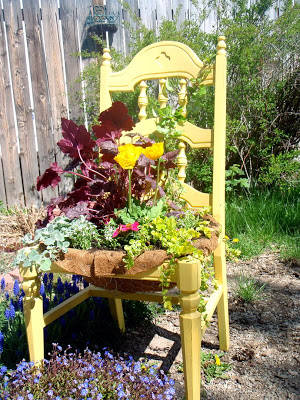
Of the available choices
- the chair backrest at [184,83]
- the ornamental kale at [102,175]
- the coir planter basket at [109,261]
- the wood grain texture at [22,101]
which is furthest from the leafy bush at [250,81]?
the coir planter basket at [109,261]

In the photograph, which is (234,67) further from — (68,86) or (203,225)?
(203,225)

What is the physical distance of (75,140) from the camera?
56.6 inches

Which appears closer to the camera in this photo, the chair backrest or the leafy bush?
the chair backrest

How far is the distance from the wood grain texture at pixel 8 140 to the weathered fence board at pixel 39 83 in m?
0.26

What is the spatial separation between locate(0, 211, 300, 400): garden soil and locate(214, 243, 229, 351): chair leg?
0.27 ft

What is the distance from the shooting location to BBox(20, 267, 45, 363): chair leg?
125cm

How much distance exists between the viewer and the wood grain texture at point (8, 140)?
152 inches

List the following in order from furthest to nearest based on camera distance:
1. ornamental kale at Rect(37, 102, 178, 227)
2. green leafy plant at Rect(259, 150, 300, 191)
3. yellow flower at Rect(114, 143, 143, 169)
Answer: green leafy plant at Rect(259, 150, 300, 191)
ornamental kale at Rect(37, 102, 178, 227)
yellow flower at Rect(114, 143, 143, 169)

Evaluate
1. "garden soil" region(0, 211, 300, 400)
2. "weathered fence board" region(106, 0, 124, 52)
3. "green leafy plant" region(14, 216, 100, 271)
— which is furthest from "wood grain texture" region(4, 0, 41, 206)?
"green leafy plant" region(14, 216, 100, 271)

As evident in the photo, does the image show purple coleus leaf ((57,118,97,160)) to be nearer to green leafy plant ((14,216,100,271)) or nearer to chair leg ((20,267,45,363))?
green leafy plant ((14,216,100,271))

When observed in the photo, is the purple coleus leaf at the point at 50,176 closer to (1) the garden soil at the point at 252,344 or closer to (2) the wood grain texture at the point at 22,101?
(1) the garden soil at the point at 252,344

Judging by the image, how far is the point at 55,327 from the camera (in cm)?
176

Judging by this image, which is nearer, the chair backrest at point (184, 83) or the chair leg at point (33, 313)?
the chair leg at point (33, 313)

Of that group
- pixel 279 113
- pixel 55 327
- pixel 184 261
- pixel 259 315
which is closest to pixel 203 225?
pixel 184 261
